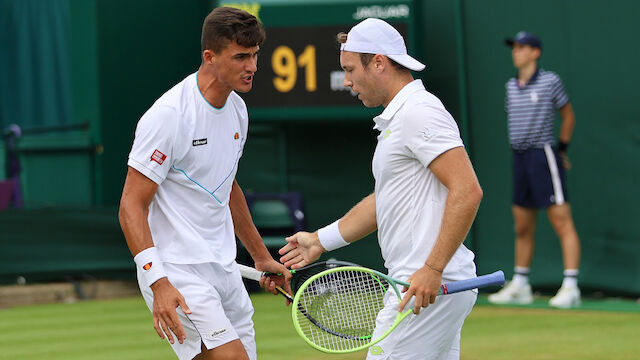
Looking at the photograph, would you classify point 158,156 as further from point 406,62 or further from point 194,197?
point 406,62

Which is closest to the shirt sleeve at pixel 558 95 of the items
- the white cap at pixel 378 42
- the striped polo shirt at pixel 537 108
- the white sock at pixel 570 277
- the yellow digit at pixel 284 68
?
the striped polo shirt at pixel 537 108

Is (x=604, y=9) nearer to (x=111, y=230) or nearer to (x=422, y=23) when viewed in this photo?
(x=422, y=23)

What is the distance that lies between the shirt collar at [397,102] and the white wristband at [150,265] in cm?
93

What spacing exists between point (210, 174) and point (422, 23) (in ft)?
21.7

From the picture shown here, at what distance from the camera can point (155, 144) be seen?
4.15 m

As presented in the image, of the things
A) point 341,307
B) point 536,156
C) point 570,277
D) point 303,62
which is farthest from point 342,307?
point 303,62

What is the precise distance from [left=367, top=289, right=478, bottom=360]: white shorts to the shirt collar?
1.96ft

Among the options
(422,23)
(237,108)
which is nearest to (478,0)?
(422,23)

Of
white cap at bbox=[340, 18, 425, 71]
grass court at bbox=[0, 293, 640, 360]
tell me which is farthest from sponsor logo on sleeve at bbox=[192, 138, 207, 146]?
grass court at bbox=[0, 293, 640, 360]

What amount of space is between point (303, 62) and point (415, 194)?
22.3 ft

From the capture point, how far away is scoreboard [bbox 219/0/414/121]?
34.7 feet

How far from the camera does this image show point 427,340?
4.00 meters

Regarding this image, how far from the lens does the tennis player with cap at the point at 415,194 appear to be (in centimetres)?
384

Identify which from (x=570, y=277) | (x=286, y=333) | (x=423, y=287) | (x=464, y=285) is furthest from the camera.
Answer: (x=570, y=277)
